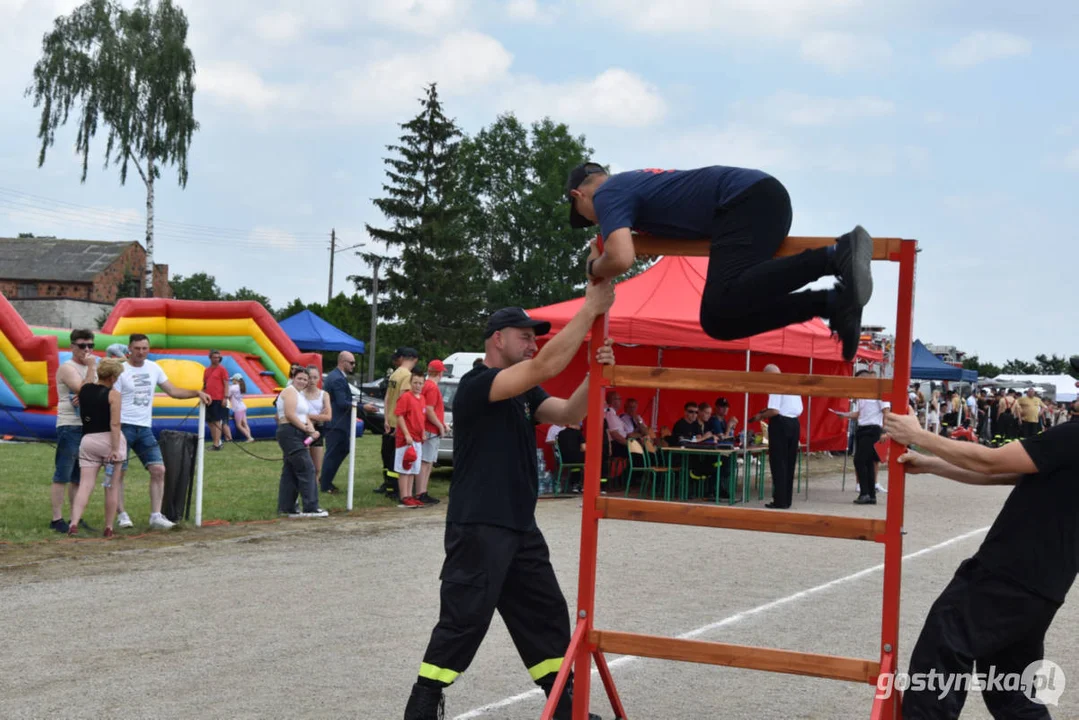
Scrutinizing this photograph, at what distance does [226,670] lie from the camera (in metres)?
6.43

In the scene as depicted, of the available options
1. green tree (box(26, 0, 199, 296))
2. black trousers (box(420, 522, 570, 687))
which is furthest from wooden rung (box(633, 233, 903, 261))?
green tree (box(26, 0, 199, 296))

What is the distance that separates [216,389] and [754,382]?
2021 cm

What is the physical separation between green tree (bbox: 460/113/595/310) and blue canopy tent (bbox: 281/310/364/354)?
109 ft

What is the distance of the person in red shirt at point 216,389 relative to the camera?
76.0 ft

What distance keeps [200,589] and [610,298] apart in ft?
18.4

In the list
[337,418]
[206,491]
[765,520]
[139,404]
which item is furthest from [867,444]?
[765,520]

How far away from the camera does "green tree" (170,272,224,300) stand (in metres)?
97.8

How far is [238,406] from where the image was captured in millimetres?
25609

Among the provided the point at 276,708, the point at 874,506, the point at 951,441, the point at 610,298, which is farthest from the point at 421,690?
the point at 874,506

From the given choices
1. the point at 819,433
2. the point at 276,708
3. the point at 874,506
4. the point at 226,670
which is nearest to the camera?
the point at 276,708

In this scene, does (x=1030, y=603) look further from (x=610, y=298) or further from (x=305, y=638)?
(x=305, y=638)

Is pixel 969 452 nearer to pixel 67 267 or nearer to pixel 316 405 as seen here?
pixel 316 405

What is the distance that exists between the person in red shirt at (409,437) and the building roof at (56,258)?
67255 millimetres

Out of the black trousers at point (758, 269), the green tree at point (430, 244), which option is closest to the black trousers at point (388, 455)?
the black trousers at point (758, 269)
